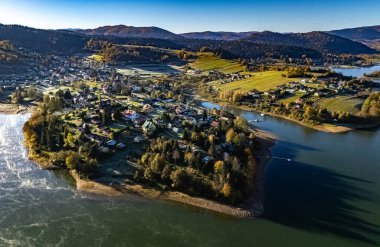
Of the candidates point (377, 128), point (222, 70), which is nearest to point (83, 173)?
point (377, 128)

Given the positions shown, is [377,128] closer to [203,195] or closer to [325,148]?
[325,148]

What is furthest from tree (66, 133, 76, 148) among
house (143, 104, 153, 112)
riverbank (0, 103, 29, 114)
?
riverbank (0, 103, 29, 114)

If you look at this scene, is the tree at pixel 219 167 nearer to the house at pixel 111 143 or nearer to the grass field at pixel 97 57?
the house at pixel 111 143

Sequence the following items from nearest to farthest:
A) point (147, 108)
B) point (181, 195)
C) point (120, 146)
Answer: point (181, 195) → point (120, 146) → point (147, 108)

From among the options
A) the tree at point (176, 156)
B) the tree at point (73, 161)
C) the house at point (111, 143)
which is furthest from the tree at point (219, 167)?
the tree at point (73, 161)

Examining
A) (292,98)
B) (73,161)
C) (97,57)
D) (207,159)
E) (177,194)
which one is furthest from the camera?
(97,57)

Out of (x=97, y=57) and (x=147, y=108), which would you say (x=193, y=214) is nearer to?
(x=147, y=108)

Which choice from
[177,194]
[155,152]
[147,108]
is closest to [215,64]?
[147,108]
